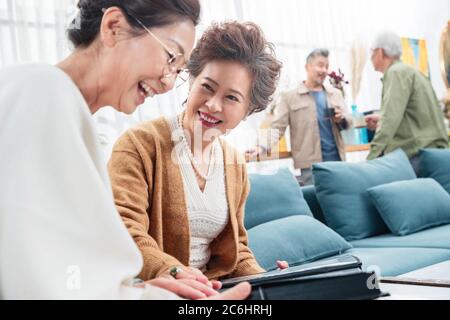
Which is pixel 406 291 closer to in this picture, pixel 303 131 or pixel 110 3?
pixel 110 3

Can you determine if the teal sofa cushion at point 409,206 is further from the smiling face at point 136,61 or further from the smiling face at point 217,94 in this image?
the smiling face at point 136,61

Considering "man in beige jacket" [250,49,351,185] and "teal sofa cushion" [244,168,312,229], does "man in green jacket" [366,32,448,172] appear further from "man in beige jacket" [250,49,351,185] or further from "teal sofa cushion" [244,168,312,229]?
"teal sofa cushion" [244,168,312,229]

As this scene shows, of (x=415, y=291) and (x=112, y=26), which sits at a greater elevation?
(x=112, y=26)

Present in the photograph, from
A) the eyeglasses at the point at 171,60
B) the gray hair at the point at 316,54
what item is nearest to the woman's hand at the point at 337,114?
the gray hair at the point at 316,54

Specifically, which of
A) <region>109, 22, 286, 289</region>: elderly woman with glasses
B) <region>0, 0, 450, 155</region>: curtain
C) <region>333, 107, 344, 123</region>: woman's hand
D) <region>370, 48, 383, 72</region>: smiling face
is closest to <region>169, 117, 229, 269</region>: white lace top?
<region>109, 22, 286, 289</region>: elderly woman with glasses

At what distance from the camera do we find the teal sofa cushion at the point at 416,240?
264 centimetres

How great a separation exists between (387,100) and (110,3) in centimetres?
306

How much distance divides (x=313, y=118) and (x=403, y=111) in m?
0.68

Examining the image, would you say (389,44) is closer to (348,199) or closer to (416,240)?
(348,199)

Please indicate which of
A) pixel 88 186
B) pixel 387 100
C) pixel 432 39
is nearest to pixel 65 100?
pixel 88 186

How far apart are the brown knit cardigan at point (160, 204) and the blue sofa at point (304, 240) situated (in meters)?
0.69

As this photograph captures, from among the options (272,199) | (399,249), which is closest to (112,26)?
(272,199)

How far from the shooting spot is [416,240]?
273 cm

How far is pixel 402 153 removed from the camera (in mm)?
3562
